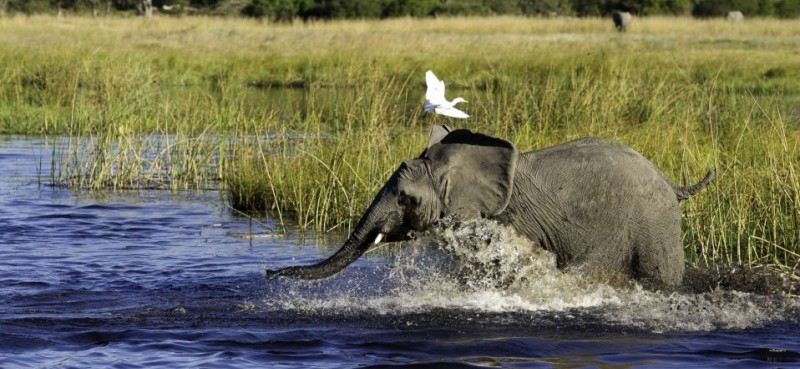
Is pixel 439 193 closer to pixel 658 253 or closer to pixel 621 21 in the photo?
pixel 658 253

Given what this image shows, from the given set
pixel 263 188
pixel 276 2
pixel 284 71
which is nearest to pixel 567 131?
pixel 263 188

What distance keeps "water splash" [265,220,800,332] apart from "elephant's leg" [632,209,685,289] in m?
0.08

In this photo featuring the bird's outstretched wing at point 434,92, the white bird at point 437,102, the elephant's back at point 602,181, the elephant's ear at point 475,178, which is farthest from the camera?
the bird's outstretched wing at point 434,92

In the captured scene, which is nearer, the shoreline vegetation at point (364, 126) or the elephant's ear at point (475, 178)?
the elephant's ear at point (475, 178)

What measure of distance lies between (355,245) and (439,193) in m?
0.51

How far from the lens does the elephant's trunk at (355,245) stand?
6.57 metres

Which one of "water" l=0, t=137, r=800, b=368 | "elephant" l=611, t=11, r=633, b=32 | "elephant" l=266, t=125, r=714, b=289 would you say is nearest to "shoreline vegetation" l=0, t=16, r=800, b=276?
"water" l=0, t=137, r=800, b=368

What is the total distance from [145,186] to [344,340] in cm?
640

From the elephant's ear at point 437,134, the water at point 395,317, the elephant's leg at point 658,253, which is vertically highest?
the elephant's ear at point 437,134

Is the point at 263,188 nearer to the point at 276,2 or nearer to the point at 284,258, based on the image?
the point at 284,258

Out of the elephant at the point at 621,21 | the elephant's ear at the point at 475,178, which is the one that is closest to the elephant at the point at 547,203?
the elephant's ear at the point at 475,178

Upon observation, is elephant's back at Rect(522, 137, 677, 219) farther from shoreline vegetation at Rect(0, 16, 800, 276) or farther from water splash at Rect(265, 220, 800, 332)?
shoreline vegetation at Rect(0, 16, 800, 276)

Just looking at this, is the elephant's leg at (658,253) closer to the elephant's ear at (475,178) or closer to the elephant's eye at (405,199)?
the elephant's ear at (475,178)

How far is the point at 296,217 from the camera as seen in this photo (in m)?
10.7
